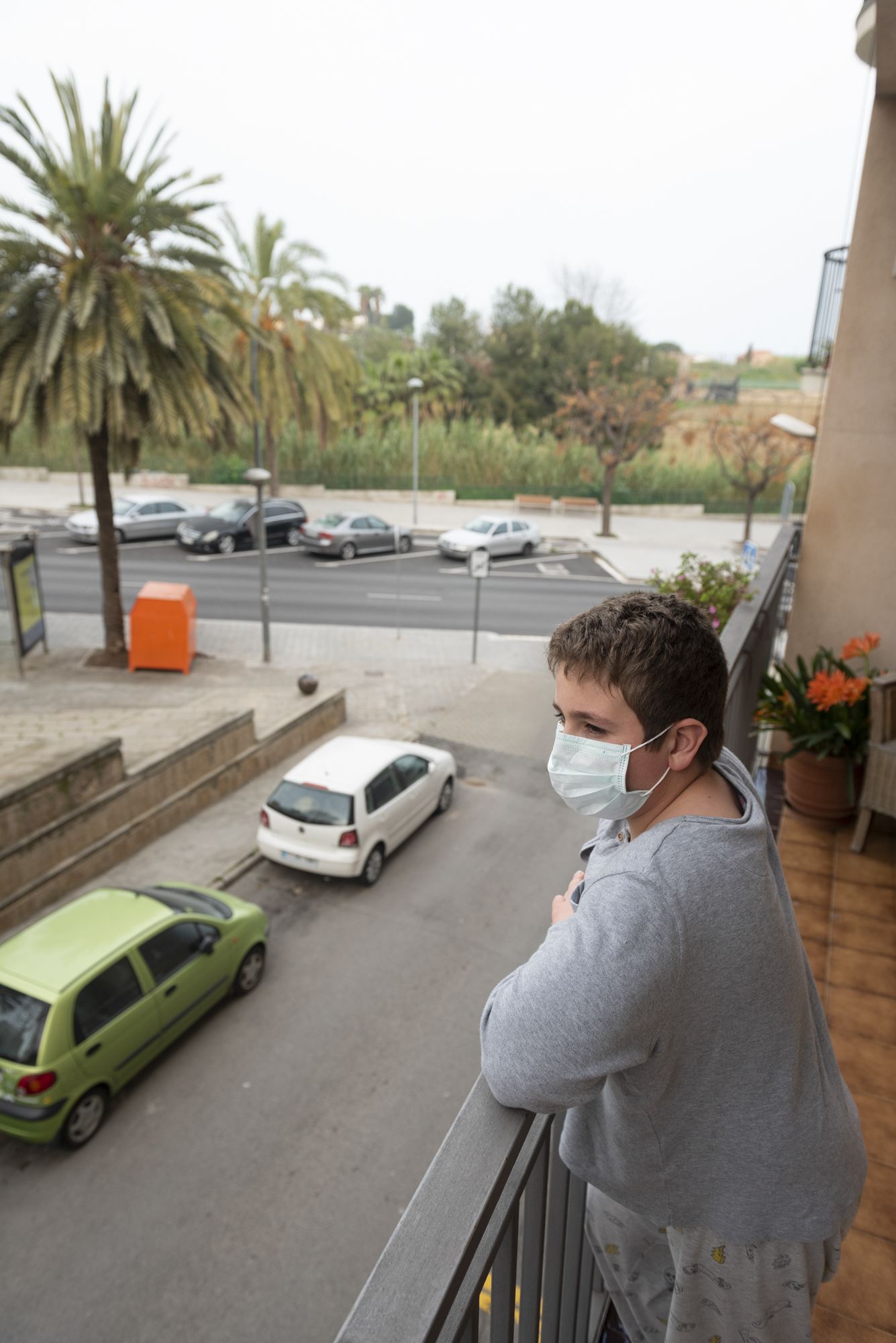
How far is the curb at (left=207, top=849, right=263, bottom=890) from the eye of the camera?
1014cm

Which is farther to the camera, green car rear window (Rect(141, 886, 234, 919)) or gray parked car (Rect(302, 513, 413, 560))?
gray parked car (Rect(302, 513, 413, 560))

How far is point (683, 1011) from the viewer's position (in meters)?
1.25

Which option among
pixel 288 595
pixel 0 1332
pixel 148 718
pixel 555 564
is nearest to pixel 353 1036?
pixel 0 1332

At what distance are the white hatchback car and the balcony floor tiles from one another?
554cm

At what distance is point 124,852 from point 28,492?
36.8 meters

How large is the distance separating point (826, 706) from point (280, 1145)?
4.97m

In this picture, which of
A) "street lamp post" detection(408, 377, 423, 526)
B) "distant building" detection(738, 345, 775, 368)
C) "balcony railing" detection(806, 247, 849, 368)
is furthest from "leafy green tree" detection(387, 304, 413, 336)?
"balcony railing" detection(806, 247, 849, 368)

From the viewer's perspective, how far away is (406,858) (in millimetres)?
11094

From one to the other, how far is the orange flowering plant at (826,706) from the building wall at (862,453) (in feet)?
2.06

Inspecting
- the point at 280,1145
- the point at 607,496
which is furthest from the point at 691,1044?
the point at 607,496

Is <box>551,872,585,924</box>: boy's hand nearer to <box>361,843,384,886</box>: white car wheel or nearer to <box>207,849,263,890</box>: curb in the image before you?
<box>361,843,384,886</box>: white car wheel

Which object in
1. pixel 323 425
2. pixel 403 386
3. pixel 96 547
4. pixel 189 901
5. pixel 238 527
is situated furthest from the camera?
pixel 403 386

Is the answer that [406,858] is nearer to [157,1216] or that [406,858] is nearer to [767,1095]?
[157,1216]

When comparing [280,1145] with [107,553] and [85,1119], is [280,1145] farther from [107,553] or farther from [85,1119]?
[107,553]
